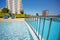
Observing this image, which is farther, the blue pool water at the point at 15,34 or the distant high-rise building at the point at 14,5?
the distant high-rise building at the point at 14,5

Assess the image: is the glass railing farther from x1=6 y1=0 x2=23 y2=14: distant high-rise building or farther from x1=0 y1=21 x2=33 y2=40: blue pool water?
x1=6 y1=0 x2=23 y2=14: distant high-rise building

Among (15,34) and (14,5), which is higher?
(14,5)

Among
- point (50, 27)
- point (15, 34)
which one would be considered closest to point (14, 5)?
point (15, 34)

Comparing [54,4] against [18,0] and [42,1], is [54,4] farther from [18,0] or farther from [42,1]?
[18,0]

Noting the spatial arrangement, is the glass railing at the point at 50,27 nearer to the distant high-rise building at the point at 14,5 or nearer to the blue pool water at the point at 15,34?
the blue pool water at the point at 15,34

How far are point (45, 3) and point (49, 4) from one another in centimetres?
110

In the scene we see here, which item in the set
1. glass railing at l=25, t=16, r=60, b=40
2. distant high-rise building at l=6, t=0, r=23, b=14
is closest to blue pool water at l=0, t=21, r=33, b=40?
glass railing at l=25, t=16, r=60, b=40

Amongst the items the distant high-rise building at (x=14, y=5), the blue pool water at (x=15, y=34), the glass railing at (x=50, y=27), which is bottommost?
the blue pool water at (x=15, y=34)

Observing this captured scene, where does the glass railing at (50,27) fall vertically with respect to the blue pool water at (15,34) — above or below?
above

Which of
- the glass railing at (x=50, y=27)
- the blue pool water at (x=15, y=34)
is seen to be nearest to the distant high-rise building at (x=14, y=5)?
the blue pool water at (x=15, y=34)

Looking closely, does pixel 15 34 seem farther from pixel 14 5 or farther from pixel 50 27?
pixel 14 5

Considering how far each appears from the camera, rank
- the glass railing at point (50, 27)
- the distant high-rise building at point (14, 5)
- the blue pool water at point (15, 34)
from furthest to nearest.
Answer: the distant high-rise building at point (14, 5), the blue pool water at point (15, 34), the glass railing at point (50, 27)

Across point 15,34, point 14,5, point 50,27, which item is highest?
point 14,5

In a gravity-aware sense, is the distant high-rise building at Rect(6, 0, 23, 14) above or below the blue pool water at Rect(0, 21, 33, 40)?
above
